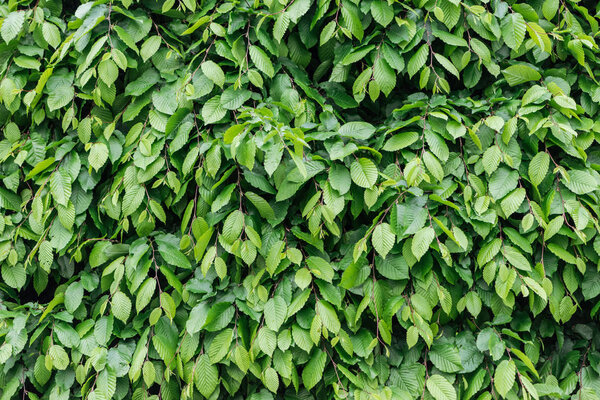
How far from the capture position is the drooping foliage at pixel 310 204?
200 cm

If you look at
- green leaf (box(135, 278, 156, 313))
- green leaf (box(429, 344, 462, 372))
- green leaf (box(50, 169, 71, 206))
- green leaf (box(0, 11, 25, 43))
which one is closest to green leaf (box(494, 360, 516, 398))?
green leaf (box(429, 344, 462, 372))

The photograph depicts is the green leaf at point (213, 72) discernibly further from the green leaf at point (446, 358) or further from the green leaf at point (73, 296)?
the green leaf at point (446, 358)

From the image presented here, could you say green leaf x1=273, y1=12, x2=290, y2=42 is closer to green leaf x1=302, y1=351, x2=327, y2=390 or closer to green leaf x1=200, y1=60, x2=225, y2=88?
green leaf x1=200, y1=60, x2=225, y2=88

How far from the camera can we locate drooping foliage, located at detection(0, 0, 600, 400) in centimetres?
200

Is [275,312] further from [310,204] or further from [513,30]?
[513,30]

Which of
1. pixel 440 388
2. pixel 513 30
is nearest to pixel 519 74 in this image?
pixel 513 30

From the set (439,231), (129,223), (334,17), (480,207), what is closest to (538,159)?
(480,207)

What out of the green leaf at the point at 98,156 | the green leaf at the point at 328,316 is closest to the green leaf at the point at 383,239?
the green leaf at the point at 328,316

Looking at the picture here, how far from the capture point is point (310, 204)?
1975 millimetres

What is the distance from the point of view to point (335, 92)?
2236mm

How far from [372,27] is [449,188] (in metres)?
0.77

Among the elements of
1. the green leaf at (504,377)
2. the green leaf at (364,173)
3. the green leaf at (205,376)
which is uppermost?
the green leaf at (364,173)

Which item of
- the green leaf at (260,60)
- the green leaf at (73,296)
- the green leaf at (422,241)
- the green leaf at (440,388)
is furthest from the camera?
the green leaf at (73,296)

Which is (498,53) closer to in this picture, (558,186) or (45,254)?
(558,186)
